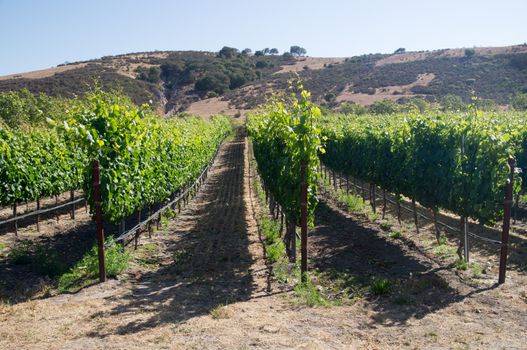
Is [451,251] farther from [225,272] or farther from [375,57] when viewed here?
[375,57]

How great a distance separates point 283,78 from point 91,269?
70905 mm

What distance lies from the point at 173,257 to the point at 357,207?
7464 mm

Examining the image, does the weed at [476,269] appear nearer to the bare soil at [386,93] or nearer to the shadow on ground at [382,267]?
the shadow on ground at [382,267]

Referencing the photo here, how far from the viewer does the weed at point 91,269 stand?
7652 mm

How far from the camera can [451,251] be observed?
32.1ft

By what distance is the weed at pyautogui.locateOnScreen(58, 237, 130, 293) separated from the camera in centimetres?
765

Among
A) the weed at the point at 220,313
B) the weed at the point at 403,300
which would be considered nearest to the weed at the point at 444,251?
the weed at the point at 403,300

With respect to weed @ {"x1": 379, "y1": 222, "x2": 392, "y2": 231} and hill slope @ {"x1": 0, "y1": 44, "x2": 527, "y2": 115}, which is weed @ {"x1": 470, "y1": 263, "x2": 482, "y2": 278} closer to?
weed @ {"x1": 379, "y1": 222, "x2": 392, "y2": 231}

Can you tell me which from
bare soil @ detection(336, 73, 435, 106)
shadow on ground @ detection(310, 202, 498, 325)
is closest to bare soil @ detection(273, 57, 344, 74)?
bare soil @ detection(336, 73, 435, 106)

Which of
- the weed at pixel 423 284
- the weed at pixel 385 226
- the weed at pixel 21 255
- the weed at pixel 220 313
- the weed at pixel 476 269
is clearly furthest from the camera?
the weed at pixel 385 226

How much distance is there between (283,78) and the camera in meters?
76.6

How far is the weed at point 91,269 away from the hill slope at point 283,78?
128 ft

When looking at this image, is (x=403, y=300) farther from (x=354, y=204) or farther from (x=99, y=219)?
(x=354, y=204)

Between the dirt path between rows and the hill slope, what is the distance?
132ft
